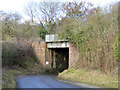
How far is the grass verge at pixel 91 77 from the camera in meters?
12.4

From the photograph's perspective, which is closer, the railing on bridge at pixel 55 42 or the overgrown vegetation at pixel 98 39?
the overgrown vegetation at pixel 98 39

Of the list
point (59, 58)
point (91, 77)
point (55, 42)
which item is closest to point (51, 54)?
point (59, 58)

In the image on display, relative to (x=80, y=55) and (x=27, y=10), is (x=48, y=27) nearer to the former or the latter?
(x=27, y=10)

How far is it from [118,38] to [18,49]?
16730mm

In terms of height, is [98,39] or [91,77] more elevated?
[98,39]

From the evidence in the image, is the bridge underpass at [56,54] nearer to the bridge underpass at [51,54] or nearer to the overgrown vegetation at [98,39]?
the bridge underpass at [51,54]

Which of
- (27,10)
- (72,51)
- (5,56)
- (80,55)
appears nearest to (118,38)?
(80,55)

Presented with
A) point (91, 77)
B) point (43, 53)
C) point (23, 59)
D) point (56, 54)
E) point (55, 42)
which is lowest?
point (91, 77)

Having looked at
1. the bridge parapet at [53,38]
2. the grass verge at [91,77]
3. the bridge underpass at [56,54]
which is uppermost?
the bridge parapet at [53,38]

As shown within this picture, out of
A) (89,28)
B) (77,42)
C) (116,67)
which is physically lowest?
(116,67)

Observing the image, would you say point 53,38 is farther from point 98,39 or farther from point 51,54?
point 98,39

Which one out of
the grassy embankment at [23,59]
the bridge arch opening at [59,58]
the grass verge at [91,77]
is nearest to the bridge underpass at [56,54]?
the bridge arch opening at [59,58]

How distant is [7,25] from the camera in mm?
25484

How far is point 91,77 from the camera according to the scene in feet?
48.1
